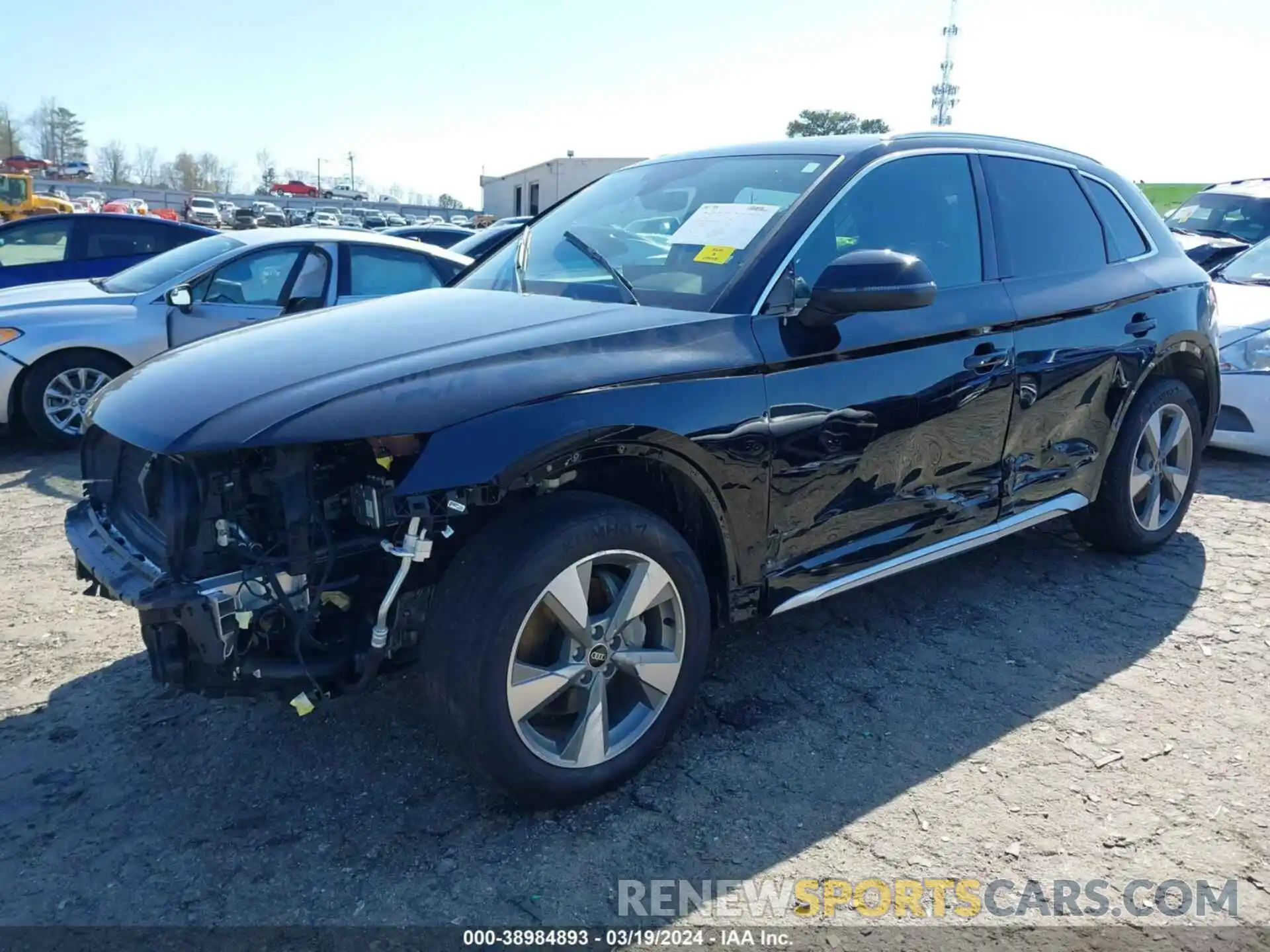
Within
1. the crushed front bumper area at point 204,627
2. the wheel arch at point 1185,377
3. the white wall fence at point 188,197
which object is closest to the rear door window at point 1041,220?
the wheel arch at point 1185,377

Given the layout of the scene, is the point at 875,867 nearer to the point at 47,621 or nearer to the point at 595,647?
the point at 595,647

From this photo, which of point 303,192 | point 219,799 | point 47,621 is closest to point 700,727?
point 219,799

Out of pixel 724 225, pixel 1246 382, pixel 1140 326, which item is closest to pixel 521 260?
pixel 724 225

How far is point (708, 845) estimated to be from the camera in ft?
7.95

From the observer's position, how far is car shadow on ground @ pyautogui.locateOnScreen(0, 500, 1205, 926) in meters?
2.25

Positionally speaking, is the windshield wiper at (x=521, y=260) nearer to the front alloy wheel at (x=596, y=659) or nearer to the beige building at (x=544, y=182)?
the front alloy wheel at (x=596, y=659)

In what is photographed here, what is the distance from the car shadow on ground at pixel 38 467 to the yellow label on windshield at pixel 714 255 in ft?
13.2

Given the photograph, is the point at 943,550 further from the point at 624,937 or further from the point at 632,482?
the point at 624,937

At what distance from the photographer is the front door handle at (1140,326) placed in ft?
13.0

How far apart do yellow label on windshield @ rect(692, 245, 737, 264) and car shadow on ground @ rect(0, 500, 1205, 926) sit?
1440 millimetres

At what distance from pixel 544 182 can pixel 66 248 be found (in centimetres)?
5195

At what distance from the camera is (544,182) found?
5756 cm

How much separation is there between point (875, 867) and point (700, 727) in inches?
29.7

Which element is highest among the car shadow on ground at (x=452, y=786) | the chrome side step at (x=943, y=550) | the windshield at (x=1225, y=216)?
the windshield at (x=1225, y=216)
